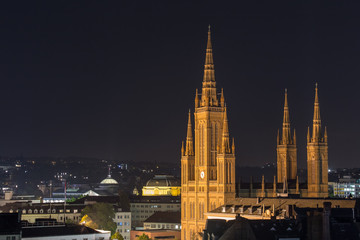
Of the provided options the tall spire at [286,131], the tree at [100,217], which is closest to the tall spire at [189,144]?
the tall spire at [286,131]

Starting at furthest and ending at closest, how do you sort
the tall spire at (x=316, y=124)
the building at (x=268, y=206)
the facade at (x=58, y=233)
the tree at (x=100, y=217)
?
1. the tree at (x=100, y=217)
2. the tall spire at (x=316, y=124)
3. the building at (x=268, y=206)
4. the facade at (x=58, y=233)

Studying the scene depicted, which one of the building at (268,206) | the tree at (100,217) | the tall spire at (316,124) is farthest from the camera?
the tree at (100,217)

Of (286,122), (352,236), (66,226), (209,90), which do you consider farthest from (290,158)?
(352,236)

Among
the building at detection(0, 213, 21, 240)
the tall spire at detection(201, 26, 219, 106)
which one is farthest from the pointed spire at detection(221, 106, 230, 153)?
the building at detection(0, 213, 21, 240)

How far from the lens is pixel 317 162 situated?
173000 mm

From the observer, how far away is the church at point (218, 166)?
552 feet

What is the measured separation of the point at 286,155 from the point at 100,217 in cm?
3615

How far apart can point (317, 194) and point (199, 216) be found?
20.6 metres

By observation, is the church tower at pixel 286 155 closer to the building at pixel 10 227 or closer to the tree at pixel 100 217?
the tree at pixel 100 217

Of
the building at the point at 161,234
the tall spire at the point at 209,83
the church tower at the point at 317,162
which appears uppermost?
the tall spire at the point at 209,83

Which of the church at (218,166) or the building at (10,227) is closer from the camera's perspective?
the building at (10,227)

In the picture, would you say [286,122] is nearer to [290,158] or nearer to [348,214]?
[290,158]

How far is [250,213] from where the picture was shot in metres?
145

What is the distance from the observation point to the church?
168 metres
